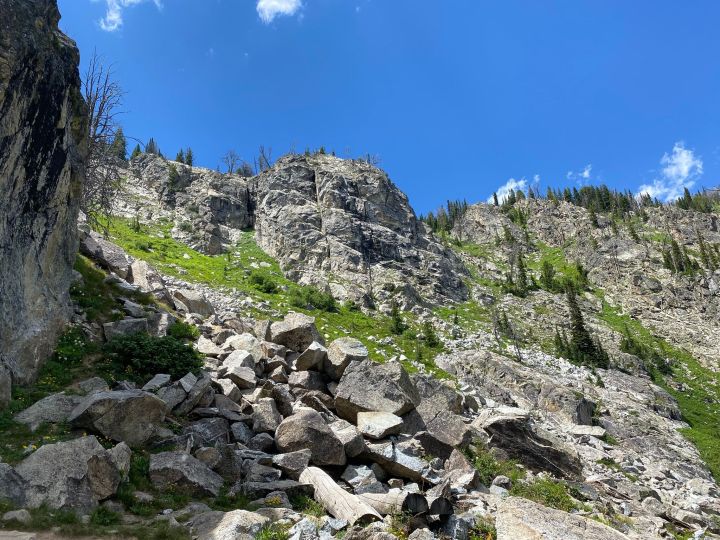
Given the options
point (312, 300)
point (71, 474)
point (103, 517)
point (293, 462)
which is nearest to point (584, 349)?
point (312, 300)

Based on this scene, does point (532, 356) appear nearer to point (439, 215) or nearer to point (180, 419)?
point (180, 419)

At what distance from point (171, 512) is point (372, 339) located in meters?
40.2

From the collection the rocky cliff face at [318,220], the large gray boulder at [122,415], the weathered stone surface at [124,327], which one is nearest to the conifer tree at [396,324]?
the rocky cliff face at [318,220]

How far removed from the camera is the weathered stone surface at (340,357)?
1884 centimetres

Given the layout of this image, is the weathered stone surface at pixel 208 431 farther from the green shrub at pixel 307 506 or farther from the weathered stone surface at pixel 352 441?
the weathered stone surface at pixel 352 441

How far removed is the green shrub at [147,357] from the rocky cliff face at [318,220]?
1841 inches

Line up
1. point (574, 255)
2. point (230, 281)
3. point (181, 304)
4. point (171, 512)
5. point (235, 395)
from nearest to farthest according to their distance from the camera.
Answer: point (171, 512), point (235, 395), point (181, 304), point (230, 281), point (574, 255)

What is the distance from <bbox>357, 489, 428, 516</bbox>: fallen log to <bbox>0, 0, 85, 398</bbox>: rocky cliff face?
10849 mm

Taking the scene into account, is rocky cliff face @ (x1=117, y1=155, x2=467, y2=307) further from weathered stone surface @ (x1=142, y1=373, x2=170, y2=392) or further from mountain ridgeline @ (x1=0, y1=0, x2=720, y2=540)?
weathered stone surface @ (x1=142, y1=373, x2=170, y2=392)

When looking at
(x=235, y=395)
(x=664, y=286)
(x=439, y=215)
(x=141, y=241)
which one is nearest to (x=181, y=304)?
(x=235, y=395)

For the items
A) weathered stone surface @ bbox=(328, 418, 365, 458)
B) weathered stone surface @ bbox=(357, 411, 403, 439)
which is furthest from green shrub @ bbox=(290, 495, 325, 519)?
weathered stone surface @ bbox=(357, 411, 403, 439)

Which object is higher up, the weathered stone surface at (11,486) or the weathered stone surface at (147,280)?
the weathered stone surface at (147,280)

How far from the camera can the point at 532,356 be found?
5841cm

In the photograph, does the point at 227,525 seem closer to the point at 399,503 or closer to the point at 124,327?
the point at 399,503
